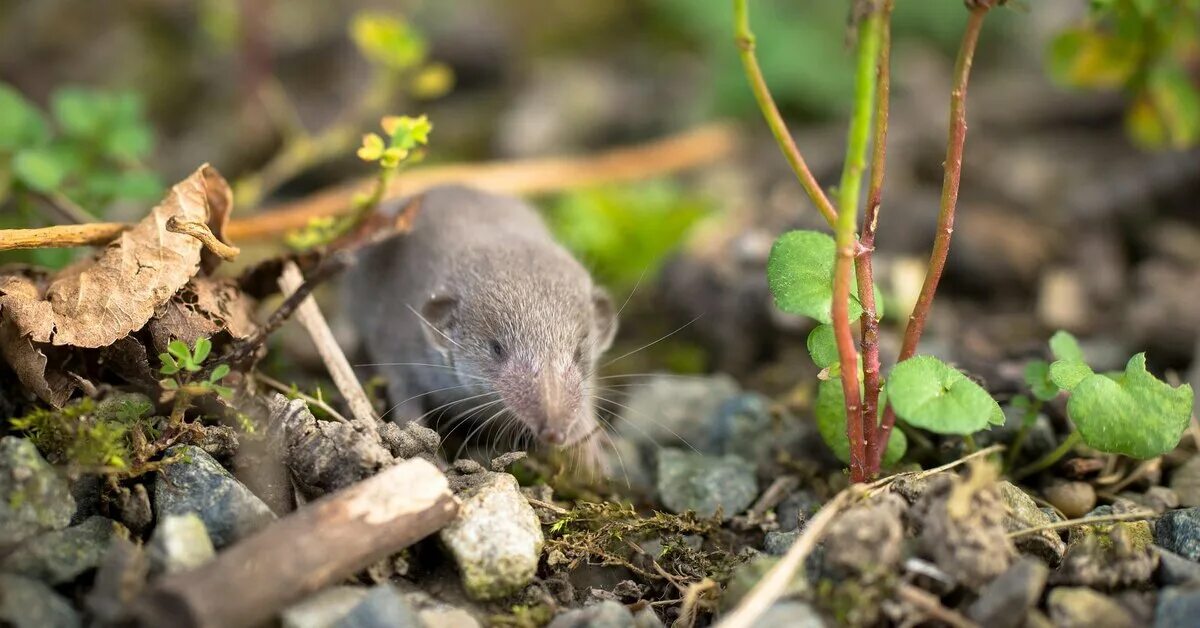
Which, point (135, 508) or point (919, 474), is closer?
point (135, 508)

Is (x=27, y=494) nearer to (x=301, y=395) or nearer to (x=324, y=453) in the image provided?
(x=324, y=453)

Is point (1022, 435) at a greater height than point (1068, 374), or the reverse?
point (1068, 374)

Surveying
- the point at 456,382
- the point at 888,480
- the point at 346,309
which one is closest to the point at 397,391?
the point at 456,382

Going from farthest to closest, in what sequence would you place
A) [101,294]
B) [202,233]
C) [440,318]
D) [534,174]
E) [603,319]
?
[534,174], [603,319], [440,318], [202,233], [101,294]

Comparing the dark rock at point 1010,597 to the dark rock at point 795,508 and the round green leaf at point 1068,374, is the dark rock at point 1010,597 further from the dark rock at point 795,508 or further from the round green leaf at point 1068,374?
the dark rock at point 795,508

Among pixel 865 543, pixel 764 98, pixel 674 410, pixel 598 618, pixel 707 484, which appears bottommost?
pixel 674 410

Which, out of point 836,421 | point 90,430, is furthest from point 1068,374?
point 90,430

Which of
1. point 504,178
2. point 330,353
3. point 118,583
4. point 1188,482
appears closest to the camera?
point 118,583
